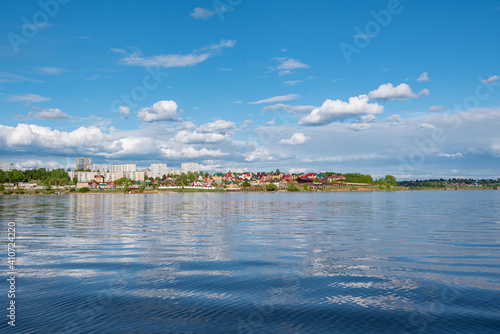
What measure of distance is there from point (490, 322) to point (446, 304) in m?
1.94

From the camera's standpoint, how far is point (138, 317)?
504 inches

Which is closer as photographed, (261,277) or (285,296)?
(285,296)

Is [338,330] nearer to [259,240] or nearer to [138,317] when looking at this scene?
[138,317]

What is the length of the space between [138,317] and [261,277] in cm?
689

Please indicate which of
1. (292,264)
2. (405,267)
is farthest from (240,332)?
(405,267)

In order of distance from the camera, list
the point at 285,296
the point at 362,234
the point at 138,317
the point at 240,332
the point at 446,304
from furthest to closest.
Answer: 1. the point at 362,234
2. the point at 285,296
3. the point at 446,304
4. the point at 138,317
5. the point at 240,332

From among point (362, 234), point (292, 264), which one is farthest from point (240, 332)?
point (362, 234)

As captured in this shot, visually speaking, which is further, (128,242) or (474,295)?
(128,242)

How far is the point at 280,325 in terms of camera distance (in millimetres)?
12164

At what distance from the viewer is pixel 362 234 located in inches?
1326

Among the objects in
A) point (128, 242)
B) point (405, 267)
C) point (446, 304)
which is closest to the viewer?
point (446, 304)

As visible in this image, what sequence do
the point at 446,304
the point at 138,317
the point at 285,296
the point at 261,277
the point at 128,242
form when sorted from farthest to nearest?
the point at 128,242 < the point at 261,277 < the point at 285,296 < the point at 446,304 < the point at 138,317

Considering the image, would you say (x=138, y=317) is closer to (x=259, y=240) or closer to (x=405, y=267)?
(x=405, y=267)

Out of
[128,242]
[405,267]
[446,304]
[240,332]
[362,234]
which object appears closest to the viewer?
[240,332]
